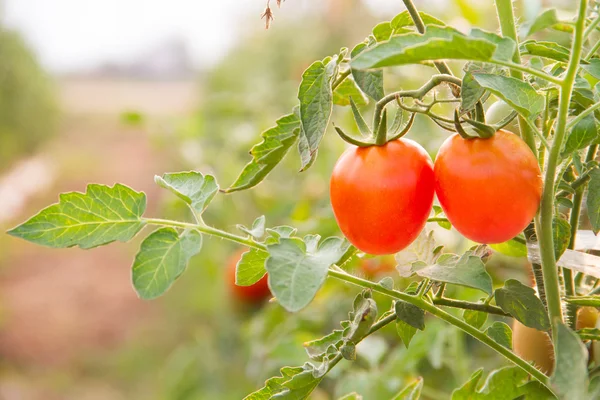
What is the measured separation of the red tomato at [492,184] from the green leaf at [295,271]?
98 mm

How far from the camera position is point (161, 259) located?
45cm

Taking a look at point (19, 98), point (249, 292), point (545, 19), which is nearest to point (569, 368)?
point (545, 19)

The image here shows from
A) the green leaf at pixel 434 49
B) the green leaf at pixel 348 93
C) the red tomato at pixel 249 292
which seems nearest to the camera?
the green leaf at pixel 434 49

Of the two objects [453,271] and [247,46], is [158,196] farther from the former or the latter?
[453,271]

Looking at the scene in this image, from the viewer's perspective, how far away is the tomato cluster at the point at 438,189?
457 millimetres

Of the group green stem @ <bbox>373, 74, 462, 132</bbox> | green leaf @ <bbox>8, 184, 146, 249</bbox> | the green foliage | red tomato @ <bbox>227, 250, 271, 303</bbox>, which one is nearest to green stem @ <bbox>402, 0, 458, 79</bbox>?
green stem @ <bbox>373, 74, 462, 132</bbox>

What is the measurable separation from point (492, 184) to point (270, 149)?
0.56 feet

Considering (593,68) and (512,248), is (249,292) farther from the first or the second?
(593,68)

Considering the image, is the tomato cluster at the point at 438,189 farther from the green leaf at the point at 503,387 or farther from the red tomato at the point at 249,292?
the red tomato at the point at 249,292

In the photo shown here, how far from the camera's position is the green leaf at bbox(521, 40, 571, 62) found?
50 centimetres

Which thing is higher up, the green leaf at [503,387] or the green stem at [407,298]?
the green stem at [407,298]

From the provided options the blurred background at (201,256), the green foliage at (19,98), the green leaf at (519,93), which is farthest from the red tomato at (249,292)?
the green foliage at (19,98)

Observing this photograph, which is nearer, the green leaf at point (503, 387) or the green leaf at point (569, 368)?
the green leaf at point (569, 368)

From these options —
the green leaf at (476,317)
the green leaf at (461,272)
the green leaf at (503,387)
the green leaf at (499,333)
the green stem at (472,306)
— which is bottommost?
the green leaf at (503,387)
